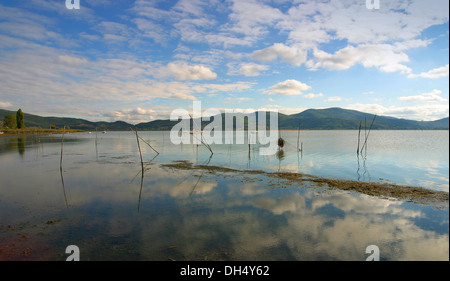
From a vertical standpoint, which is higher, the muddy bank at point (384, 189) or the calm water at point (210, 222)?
the muddy bank at point (384, 189)

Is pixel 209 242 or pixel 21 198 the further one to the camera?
pixel 21 198

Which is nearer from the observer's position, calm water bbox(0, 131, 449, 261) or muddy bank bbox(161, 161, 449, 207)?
calm water bbox(0, 131, 449, 261)

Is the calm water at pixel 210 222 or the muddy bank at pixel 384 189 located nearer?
the calm water at pixel 210 222

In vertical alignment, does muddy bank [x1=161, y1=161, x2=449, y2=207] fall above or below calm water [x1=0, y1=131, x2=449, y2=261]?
above

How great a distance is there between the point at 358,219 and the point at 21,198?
17.8 metres

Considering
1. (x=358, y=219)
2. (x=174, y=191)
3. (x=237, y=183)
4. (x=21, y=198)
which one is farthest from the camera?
(x=237, y=183)

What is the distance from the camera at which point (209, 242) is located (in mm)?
7750

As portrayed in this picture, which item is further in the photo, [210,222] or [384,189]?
[384,189]

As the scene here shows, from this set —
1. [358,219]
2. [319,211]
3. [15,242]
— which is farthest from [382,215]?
[15,242]

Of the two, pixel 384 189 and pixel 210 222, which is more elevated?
pixel 384 189
